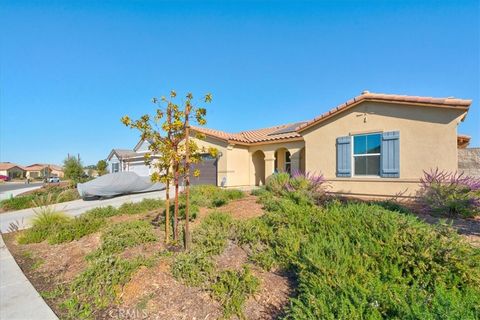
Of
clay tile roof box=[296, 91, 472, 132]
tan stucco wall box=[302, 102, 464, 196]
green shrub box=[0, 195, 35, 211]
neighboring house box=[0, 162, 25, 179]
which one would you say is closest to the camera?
clay tile roof box=[296, 91, 472, 132]

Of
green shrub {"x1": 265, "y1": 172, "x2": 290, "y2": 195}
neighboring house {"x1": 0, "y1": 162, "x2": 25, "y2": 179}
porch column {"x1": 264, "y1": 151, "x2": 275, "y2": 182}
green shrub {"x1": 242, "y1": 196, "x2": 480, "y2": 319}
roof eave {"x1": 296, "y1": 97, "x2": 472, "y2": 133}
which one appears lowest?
neighboring house {"x1": 0, "y1": 162, "x2": 25, "y2": 179}

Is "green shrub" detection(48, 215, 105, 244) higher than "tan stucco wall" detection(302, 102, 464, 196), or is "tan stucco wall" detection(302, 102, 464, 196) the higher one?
"tan stucco wall" detection(302, 102, 464, 196)

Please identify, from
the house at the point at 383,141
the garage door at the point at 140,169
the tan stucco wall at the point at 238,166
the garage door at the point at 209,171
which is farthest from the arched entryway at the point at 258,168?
the garage door at the point at 140,169

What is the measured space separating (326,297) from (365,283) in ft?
1.87

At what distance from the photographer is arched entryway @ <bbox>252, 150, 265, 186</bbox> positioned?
15.1m

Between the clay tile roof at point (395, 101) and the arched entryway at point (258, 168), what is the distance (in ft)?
17.2

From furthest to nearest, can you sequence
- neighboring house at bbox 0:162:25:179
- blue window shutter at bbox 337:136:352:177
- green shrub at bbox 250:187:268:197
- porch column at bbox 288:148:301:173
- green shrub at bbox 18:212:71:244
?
neighboring house at bbox 0:162:25:179
porch column at bbox 288:148:301:173
blue window shutter at bbox 337:136:352:177
green shrub at bbox 250:187:268:197
green shrub at bbox 18:212:71:244

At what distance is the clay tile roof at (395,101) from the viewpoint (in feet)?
23.7

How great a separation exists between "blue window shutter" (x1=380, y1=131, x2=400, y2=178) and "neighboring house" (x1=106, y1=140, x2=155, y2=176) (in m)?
15.2

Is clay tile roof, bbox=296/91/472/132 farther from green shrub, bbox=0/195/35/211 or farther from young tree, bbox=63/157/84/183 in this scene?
young tree, bbox=63/157/84/183

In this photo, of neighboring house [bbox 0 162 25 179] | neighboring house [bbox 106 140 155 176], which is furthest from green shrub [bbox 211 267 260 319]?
neighboring house [bbox 0 162 25 179]

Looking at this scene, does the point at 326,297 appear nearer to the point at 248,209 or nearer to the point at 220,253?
the point at 220,253

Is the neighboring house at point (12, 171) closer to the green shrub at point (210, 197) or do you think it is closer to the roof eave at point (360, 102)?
the green shrub at point (210, 197)

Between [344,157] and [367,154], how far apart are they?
82 cm
